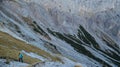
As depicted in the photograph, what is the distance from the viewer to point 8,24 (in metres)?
137

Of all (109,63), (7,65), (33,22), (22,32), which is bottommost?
(7,65)

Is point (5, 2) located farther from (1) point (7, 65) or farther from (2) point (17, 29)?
(1) point (7, 65)

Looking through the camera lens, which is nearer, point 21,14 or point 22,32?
point 22,32

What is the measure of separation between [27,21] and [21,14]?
7380 mm

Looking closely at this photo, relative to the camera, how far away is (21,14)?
7574 inches

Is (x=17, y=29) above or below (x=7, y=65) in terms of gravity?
above

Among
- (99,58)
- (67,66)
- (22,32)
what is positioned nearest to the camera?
(67,66)

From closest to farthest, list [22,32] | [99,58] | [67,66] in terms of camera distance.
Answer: [67,66]
[22,32]
[99,58]

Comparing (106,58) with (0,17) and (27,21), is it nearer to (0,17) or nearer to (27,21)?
(27,21)

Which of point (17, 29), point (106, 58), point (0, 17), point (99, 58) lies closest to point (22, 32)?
point (17, 29)

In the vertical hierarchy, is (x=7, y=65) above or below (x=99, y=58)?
below

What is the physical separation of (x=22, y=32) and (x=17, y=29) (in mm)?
3908

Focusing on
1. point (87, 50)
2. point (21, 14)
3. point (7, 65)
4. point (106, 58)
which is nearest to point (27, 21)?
point (21, 14)

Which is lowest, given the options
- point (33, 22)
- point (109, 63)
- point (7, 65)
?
point (7, 65)
